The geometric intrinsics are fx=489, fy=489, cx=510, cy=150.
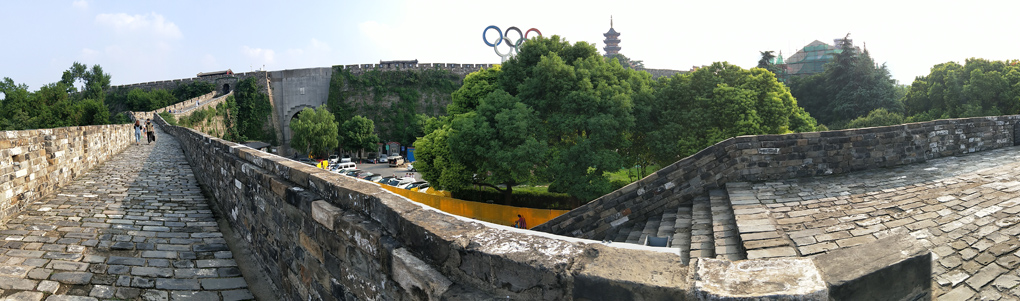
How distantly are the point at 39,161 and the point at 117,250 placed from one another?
3879 millimetres

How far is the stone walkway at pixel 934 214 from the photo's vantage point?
3.54m

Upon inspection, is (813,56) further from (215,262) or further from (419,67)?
(215,262)

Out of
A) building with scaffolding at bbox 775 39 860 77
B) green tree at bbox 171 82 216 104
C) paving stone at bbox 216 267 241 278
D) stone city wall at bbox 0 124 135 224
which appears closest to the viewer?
paving stone at bbox 216 267 241 278

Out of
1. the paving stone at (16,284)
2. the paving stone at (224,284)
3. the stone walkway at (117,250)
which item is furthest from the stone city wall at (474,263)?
the paving stone at (16,284)

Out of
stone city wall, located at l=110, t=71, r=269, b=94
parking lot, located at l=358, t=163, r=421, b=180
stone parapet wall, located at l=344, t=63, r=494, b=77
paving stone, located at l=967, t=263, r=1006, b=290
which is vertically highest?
stone parapet wall, located at l=344, t=63, r=494, b=77

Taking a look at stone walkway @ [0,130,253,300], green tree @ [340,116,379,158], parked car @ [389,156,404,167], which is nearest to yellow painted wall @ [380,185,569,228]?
stone walkway @ [0,130,253,300]

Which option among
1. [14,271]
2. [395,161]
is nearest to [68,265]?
[14,271]

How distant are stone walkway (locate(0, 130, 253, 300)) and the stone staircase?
4.29 metres

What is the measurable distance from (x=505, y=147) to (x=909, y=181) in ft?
31.9

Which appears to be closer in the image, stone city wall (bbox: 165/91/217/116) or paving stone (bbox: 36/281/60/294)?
paving stone (bbox: 36/281/60/294)

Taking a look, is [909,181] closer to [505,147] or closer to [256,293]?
[256,293]

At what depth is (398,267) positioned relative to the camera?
2314mm

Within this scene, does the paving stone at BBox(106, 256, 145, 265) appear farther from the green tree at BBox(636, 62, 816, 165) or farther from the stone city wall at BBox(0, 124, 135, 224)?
the green tree at BBox(636, 62, 816, 165)

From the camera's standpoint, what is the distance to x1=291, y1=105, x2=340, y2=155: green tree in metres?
37.8
